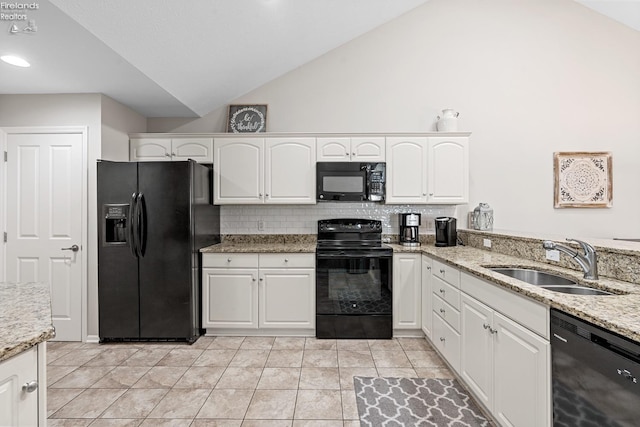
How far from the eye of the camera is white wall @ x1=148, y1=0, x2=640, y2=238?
3584 mm

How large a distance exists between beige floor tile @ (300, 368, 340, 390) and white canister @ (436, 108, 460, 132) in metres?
2.72

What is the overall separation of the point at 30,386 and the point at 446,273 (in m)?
2.43

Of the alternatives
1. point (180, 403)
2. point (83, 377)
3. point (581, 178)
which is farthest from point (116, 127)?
point (581, 178)

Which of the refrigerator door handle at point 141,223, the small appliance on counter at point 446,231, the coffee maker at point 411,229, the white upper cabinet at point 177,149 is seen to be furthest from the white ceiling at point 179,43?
the small appliance on counter at point 446,231

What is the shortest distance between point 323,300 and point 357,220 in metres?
1.00

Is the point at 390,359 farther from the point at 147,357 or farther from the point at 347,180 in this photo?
the point at 147,357

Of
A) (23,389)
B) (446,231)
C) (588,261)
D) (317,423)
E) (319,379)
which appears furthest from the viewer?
(446,231)

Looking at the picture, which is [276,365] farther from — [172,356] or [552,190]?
[552,190]

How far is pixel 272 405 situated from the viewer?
2.00m

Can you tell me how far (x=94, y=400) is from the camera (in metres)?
2.06

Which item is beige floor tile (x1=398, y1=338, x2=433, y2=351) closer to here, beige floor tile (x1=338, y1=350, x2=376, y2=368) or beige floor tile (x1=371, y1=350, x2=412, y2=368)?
beige floor tile (x1=371, y1=350, x2=412, y2=368)

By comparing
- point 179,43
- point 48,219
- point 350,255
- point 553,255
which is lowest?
point 350,255

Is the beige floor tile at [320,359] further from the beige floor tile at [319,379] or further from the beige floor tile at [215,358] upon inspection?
the beige floor tile at [215,358]

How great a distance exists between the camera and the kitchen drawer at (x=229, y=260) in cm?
307
